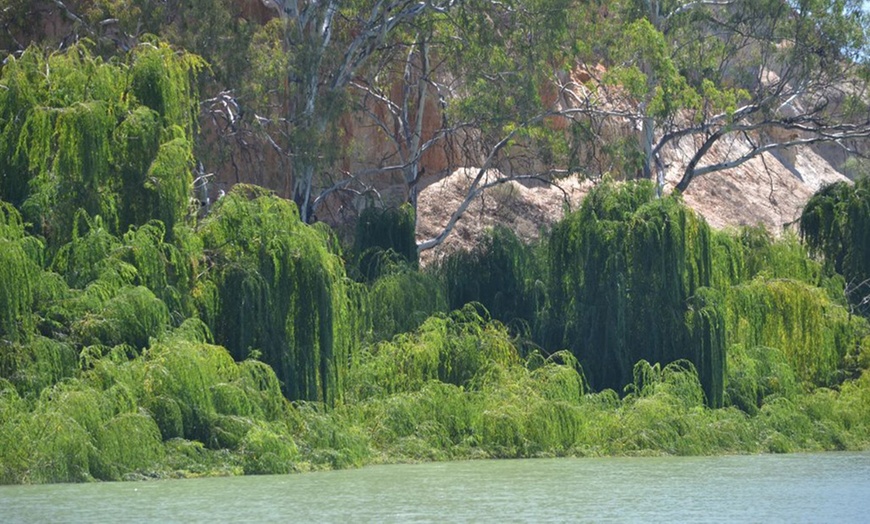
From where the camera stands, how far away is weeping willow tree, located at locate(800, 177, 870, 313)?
30.7 meters

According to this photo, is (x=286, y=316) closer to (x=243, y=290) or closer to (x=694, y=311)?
(x=243, y=290)

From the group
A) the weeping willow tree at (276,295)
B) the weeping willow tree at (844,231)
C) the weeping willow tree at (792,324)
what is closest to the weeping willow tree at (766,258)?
the weeping willow tree at (844,231)

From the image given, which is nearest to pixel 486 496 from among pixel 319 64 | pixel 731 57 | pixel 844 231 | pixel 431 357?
pixel 431 357

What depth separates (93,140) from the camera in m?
20.8

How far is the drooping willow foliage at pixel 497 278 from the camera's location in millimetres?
28031

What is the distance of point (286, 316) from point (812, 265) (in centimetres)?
1313

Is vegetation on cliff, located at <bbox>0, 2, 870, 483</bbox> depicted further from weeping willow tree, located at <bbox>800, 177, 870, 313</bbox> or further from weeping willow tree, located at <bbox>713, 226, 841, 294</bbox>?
weeping willow tree, located at <bbox>800, 177, 870, 313</bbox>

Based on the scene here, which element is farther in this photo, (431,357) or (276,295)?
(431,357)

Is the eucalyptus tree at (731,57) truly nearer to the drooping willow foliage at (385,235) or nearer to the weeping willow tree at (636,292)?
the drooping willow foliage at (385,235)

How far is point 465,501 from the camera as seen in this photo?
51.9 feet

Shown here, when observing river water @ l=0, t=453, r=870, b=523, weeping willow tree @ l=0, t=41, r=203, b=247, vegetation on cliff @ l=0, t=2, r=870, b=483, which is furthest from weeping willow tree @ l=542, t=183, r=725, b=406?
weeping willow tree @ l=0, t=41, r=203, b=247

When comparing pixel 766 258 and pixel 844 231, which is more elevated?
pixel 844 231

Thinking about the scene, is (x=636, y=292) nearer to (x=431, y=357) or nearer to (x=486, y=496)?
(x=431, y=357)

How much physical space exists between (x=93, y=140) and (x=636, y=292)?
9.92 meters
